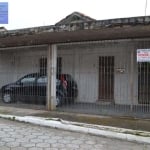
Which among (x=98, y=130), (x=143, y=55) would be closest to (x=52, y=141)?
(x=98, y=130)

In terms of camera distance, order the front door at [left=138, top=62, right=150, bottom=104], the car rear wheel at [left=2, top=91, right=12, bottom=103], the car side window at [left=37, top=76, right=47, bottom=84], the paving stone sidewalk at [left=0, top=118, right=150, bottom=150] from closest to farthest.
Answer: the paving stone sidewalk at [left=0, top=118, right=150, bottom=150], the front door at [left=138, top=62, right=150, bottom=104], the car side window at [left=37, top=76, right=47, bottom=84], the car rear wheel at [left=2, top=91, right=12, bottom=103]

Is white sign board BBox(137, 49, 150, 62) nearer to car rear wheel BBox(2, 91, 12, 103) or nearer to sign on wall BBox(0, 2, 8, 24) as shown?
sign on wall BBox(0, 2, 8, 24)

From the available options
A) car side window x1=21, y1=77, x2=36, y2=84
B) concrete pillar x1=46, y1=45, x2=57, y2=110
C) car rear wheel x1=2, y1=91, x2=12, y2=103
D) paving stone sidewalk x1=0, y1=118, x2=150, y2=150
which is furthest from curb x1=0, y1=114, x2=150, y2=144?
car rear wheel x1=2, y1=91, x2=12, y2=103

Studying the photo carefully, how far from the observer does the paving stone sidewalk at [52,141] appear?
826 centimetres

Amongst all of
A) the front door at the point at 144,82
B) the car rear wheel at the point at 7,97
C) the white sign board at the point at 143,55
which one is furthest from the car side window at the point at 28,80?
the white sign board at the point at 143,55

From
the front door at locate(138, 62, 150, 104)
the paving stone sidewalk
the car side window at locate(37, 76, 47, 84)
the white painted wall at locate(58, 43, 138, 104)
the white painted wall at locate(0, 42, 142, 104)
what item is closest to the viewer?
the paving stone sidewalk

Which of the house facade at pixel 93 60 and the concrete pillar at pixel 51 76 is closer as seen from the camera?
the house facade at pixel 93 60

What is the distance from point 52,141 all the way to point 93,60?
824cm

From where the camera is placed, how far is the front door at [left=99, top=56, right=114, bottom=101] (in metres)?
14.7

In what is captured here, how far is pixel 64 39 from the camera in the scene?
14102mm

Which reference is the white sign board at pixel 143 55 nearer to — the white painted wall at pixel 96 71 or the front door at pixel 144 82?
the front door at pixel 144 82

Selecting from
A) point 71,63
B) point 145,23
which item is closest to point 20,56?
point 71,63

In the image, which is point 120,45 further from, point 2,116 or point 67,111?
point 2,116

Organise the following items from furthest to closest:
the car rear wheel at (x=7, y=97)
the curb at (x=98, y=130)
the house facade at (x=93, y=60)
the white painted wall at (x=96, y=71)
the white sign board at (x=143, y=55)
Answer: the car rear wheel at (x=7, y=97), the white painted wall at (x=96, y=71), the house facade at (x=93, y=60), the white sign board at (x=143, y=55), the curb at (x=98, y=130)
